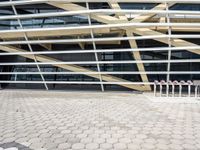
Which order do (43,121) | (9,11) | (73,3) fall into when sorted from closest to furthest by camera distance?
(43,121) → (73,3) → (9,11)

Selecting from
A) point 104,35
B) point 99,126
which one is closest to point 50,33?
point 104,35

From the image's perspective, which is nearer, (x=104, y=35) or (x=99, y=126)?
(x=99, y=126)

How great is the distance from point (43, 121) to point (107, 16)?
852 cm

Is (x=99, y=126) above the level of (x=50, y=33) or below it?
below

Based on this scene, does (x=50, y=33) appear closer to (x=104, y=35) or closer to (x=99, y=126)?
(x=104, y=35)

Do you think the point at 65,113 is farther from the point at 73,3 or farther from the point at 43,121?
the point at 73,3

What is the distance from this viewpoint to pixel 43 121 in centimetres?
807

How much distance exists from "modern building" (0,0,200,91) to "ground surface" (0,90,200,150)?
449cm

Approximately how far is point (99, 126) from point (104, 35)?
31.6 feet

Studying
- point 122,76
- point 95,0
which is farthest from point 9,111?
point 122,76

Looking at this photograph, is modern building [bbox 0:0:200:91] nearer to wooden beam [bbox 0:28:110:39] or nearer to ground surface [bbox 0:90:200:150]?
wooden beam [bbox 0:28:110:39]

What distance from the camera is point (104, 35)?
16.2 m

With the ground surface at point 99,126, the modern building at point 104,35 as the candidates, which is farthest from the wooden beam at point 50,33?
the ground surface at point 99,126

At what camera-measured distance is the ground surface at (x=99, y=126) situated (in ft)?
19.6
